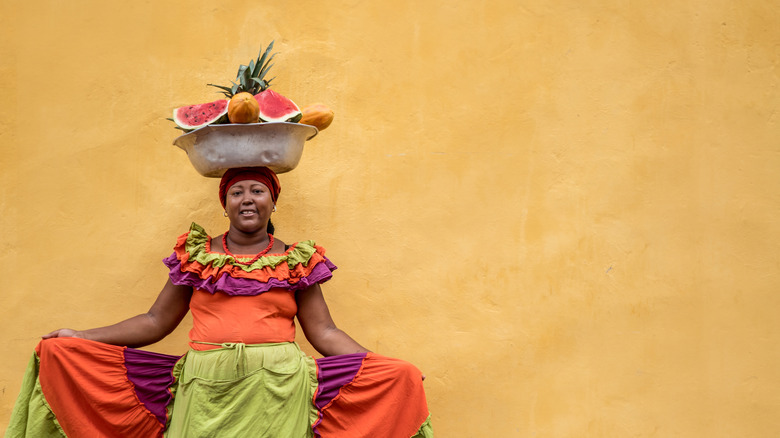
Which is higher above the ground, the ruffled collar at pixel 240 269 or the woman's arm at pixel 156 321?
the ruffled collar at pixel 240 269

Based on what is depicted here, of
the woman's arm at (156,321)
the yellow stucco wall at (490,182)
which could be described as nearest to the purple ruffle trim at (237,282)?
the woman's arm at (156,321)

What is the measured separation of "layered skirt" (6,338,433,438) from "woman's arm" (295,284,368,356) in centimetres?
9

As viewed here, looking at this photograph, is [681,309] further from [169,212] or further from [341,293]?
[169,212]

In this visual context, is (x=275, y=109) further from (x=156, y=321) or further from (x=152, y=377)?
(x=152, y=377)

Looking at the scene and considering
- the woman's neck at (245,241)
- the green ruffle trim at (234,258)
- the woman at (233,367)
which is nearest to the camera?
the woman at (233,367)

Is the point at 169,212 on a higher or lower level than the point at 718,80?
lower

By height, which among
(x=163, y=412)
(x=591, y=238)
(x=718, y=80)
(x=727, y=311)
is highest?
(x=718, y=80)

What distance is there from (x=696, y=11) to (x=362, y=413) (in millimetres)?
2797

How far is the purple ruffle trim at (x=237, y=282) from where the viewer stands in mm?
3953

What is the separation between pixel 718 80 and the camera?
4789 mm

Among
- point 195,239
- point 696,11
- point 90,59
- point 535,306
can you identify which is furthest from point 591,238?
point 90,59

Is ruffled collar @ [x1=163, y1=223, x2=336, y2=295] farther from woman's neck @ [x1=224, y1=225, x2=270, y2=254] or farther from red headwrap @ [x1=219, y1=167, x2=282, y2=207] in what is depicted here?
red headwrap @ [x1=219, y1=167, x2=282, y2=207]

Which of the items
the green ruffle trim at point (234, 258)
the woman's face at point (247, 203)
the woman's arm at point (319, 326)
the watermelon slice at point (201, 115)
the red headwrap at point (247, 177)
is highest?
the watermelon slice at point (201, 115)

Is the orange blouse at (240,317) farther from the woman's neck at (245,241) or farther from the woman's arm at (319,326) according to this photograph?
the woman's neck at (245,241)
